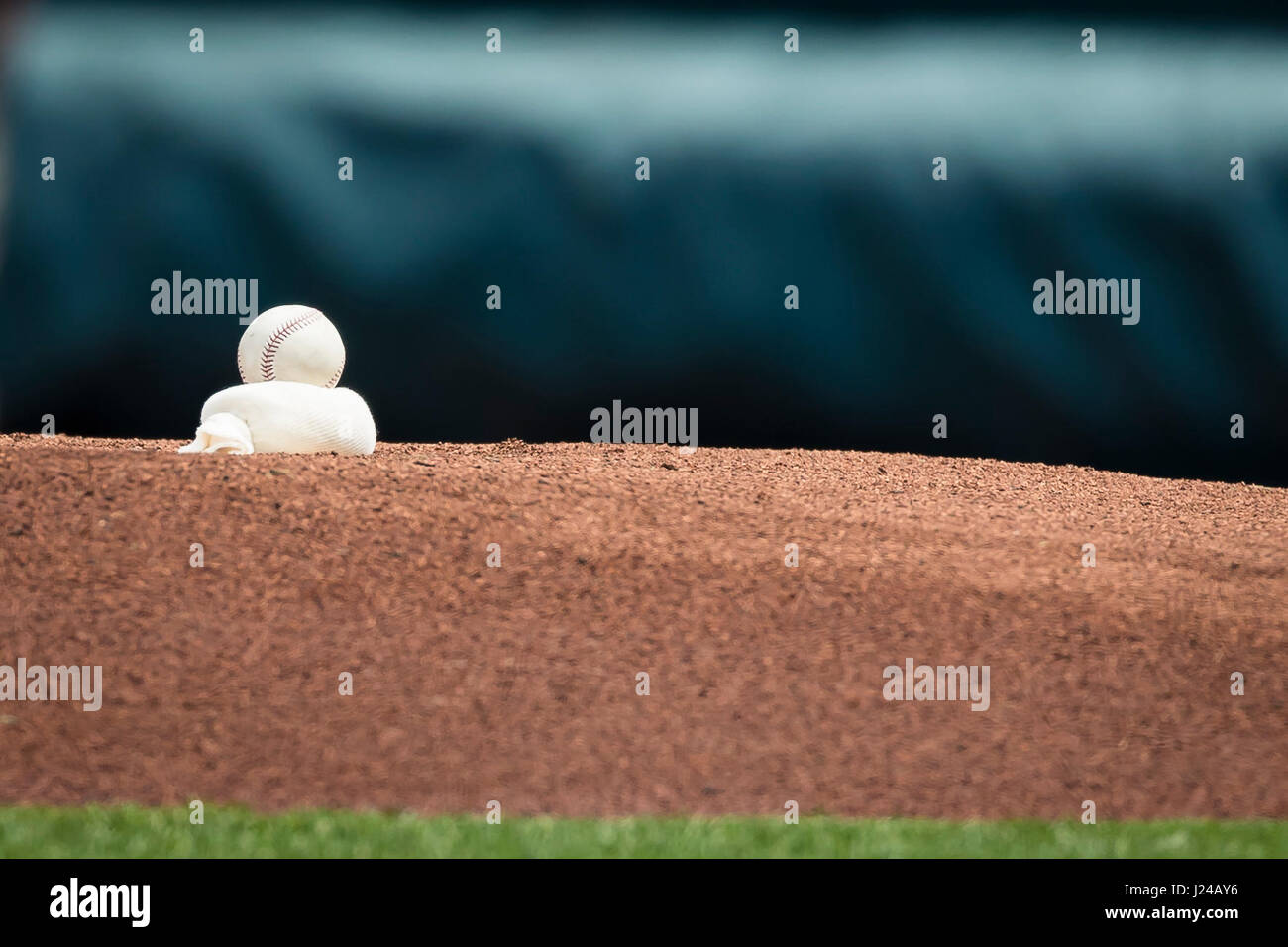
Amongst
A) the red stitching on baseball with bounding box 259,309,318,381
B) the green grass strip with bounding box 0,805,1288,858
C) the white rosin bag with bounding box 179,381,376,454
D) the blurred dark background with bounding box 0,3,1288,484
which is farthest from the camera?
the blurred dark background with bounding box 0,3,1288,484

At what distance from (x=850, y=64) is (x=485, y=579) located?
6923 millimetres

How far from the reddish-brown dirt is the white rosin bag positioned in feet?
3.12

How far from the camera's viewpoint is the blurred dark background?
977 cm

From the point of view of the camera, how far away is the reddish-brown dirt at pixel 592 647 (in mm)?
3859

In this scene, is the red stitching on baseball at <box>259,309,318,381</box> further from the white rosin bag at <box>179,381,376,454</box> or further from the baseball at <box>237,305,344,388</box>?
the white rosin bag at <box>179,381,376,454</box>

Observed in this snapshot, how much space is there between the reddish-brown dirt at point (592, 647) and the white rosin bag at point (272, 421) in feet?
3.12

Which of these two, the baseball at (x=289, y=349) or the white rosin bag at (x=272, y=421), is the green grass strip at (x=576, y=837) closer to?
the white rosin bag at (x=272, y=421)

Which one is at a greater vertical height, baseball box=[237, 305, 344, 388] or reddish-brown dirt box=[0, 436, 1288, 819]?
baseball box=[237, 305, 344, 388]

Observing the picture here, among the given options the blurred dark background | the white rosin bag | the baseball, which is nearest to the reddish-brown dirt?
the white rosin bag

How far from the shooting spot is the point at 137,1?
968cm

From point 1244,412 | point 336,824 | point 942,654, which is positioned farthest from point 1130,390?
point 336,824

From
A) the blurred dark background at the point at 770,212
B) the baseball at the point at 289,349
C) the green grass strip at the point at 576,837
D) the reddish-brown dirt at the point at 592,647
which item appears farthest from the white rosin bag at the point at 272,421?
the green grass strip at the point at 576,837

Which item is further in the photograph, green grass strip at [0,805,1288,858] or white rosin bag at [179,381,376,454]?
white rosin bag at [179,381,376,454]

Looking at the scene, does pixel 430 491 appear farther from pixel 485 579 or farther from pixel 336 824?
pixel 336 824
